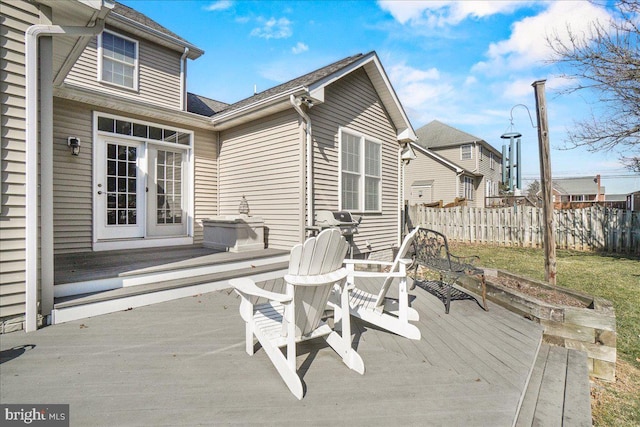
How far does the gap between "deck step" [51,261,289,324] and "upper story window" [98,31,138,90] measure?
19.0ft

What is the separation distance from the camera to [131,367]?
2188 millimetres

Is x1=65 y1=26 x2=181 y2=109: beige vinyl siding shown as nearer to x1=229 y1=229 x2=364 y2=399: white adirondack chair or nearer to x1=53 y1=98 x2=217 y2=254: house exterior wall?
x1=53 y1=98 x2=217 y2=254: house exterior wall

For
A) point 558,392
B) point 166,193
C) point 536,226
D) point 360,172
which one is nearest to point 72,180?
point 166,193

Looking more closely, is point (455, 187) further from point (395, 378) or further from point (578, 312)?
point (395, 378)

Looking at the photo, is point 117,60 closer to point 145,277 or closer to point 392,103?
point 145,277

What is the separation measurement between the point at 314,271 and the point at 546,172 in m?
4.21

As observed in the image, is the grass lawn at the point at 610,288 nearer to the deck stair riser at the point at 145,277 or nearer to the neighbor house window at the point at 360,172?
the neighbor house window at the point at 360,172

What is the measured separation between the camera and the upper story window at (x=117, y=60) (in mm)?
6938

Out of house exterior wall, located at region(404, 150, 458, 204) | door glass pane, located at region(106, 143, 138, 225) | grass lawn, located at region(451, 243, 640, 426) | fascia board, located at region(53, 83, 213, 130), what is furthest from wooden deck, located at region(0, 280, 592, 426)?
house exterior wall, located at region(404, 150, 458, 204)

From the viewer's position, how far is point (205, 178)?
7.09 meters

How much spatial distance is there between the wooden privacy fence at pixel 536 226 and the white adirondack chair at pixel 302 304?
10.3m

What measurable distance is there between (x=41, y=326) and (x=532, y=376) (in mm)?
4334

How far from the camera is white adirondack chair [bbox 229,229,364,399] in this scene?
1965 mm

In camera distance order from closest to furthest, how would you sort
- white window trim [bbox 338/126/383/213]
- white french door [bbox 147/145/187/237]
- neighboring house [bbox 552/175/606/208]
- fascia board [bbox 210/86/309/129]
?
fascia board [bbox 210/86/309/129]
white french door [bbox 147/145/187/237]
white window trim [bbox 338/126/383/213]
neighboring house [bbox 552/175/606/208]
